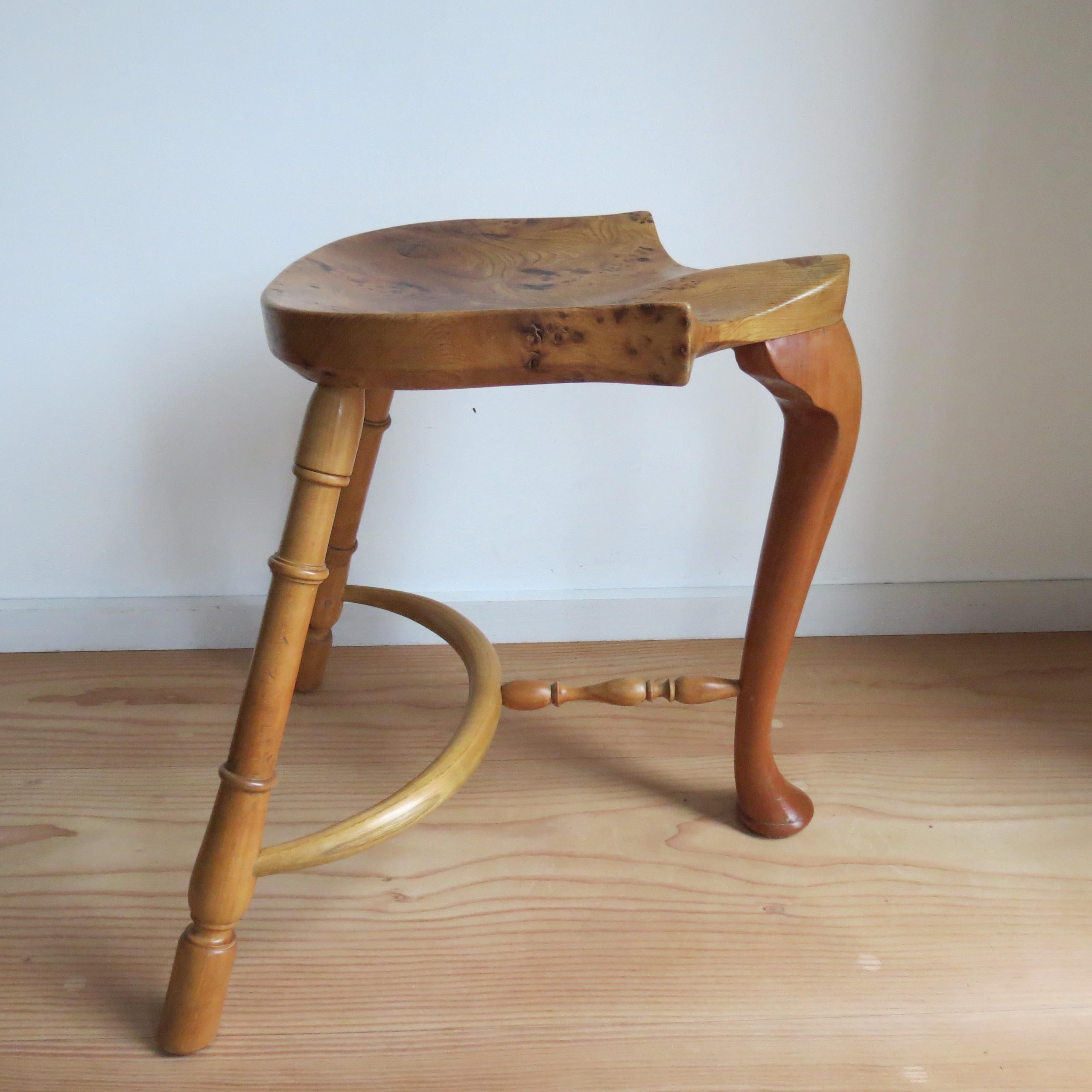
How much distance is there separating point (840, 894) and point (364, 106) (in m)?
0.80

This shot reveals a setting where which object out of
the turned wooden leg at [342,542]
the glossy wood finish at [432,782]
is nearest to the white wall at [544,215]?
the turned wooden leg at [342,542]

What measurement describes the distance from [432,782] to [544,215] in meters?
0.58

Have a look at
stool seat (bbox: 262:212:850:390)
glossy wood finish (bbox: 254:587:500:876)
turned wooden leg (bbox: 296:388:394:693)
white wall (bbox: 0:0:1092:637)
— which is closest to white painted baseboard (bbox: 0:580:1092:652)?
white wall (bbox: 0:0:1092:637)

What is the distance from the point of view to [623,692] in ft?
2.40

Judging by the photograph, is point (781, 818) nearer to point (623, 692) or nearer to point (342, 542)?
point (623, 692)

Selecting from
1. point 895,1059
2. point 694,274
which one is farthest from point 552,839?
point 694,274

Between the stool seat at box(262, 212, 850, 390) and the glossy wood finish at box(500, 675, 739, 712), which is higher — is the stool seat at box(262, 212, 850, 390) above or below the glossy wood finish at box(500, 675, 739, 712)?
above

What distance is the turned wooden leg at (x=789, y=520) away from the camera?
593 millimetres

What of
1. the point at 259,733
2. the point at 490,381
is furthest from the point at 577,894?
the point at 490,381

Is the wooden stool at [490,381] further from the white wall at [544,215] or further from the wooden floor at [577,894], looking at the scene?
the white wall at [544,215]

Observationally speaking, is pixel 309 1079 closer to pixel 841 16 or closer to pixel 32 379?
pixel 32 379

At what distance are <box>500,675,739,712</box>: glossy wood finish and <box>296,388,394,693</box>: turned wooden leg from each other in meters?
0.19

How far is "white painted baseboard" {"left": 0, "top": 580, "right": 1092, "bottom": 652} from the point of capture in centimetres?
104

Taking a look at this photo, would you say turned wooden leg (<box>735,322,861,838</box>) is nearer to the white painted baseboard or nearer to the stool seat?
the stool seat
